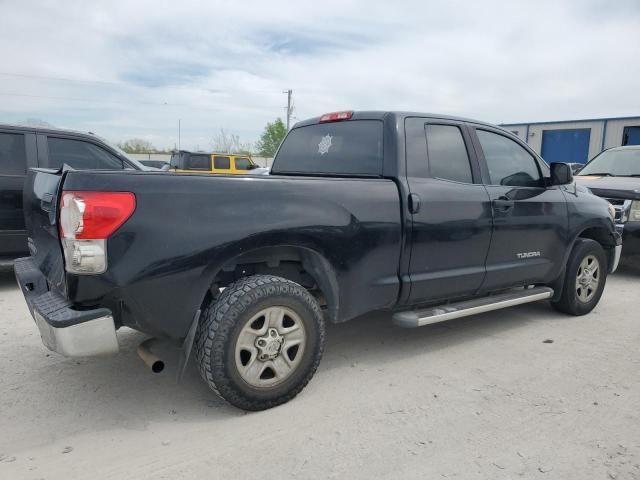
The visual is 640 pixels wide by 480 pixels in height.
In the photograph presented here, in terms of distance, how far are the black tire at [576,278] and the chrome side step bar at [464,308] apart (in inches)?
12.8

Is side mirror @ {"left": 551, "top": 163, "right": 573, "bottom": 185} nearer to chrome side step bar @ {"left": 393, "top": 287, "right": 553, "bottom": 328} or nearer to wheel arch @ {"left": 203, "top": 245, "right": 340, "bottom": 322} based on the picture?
chrome side step bar @ {"left": 393, "top": 287, "right": 553, "bottom": 328}

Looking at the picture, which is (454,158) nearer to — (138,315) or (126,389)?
(138,315)

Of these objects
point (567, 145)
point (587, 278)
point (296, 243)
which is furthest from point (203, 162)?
point (567, 145)

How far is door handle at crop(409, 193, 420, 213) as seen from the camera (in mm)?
3475

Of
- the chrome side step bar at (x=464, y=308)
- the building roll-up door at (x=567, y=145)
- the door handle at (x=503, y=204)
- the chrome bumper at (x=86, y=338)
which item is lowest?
the chrome side step bar at (x=464, y=308)

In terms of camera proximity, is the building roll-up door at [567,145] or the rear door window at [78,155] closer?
the rear door window at [78,155]

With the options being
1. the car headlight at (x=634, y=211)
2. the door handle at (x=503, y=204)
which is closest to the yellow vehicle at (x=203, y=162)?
the car headlight at (x=634, y=211)

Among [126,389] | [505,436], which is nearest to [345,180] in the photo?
[505,436]

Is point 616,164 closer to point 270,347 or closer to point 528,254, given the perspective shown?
point 528,254

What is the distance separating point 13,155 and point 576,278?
615 cm

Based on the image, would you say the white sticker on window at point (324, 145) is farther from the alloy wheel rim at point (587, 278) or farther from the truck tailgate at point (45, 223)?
the alloy wheel rim at point (587, 278)

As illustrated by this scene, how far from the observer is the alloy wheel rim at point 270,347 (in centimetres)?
285

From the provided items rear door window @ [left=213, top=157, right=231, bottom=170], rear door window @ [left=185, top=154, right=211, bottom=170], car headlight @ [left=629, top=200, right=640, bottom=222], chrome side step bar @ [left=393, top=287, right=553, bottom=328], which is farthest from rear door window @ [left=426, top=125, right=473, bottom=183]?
rear door window @ [left=213, top=157, right=231, bottom=170]

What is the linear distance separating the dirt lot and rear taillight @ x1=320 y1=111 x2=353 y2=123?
1.85m
